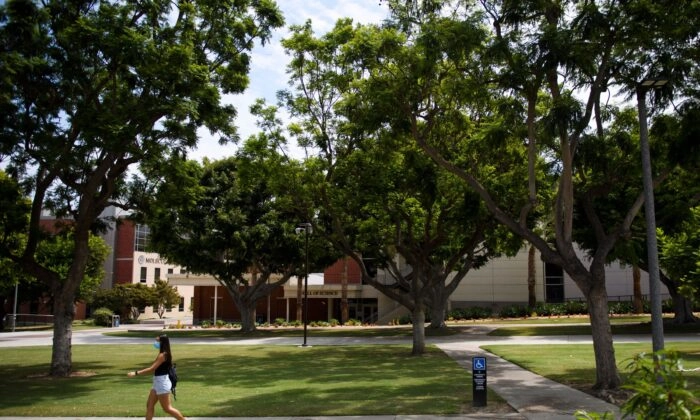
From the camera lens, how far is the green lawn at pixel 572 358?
14.8 m

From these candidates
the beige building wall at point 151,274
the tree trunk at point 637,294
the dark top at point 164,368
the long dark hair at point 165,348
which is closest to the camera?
the dark top at point 164,368

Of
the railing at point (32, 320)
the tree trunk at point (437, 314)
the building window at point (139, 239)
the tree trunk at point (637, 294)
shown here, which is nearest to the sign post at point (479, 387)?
the tree trunk at point (437, 314)

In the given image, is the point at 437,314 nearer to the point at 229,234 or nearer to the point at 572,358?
the point at 229,234

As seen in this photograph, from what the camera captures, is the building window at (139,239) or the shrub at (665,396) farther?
the building window at (139,239)

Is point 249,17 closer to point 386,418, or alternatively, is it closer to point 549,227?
point 386,418

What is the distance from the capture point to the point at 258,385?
15039mm

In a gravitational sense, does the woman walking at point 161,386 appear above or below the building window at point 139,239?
below

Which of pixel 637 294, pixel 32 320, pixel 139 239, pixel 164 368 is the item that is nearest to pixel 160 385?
pixel 164 368

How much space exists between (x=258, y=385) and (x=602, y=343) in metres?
8.33

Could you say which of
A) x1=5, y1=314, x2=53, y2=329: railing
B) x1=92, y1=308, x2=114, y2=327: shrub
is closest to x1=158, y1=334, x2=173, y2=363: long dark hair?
x1=92, y1=308, x2=114, y2=327: shrub

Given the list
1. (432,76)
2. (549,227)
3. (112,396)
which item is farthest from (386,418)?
(549,227)

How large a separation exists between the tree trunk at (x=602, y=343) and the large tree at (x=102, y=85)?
11.0m

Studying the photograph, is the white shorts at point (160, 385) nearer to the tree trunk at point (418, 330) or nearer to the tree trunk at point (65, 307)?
the tree trunk at point (65, 307)

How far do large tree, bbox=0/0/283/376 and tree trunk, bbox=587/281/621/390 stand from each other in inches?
433
